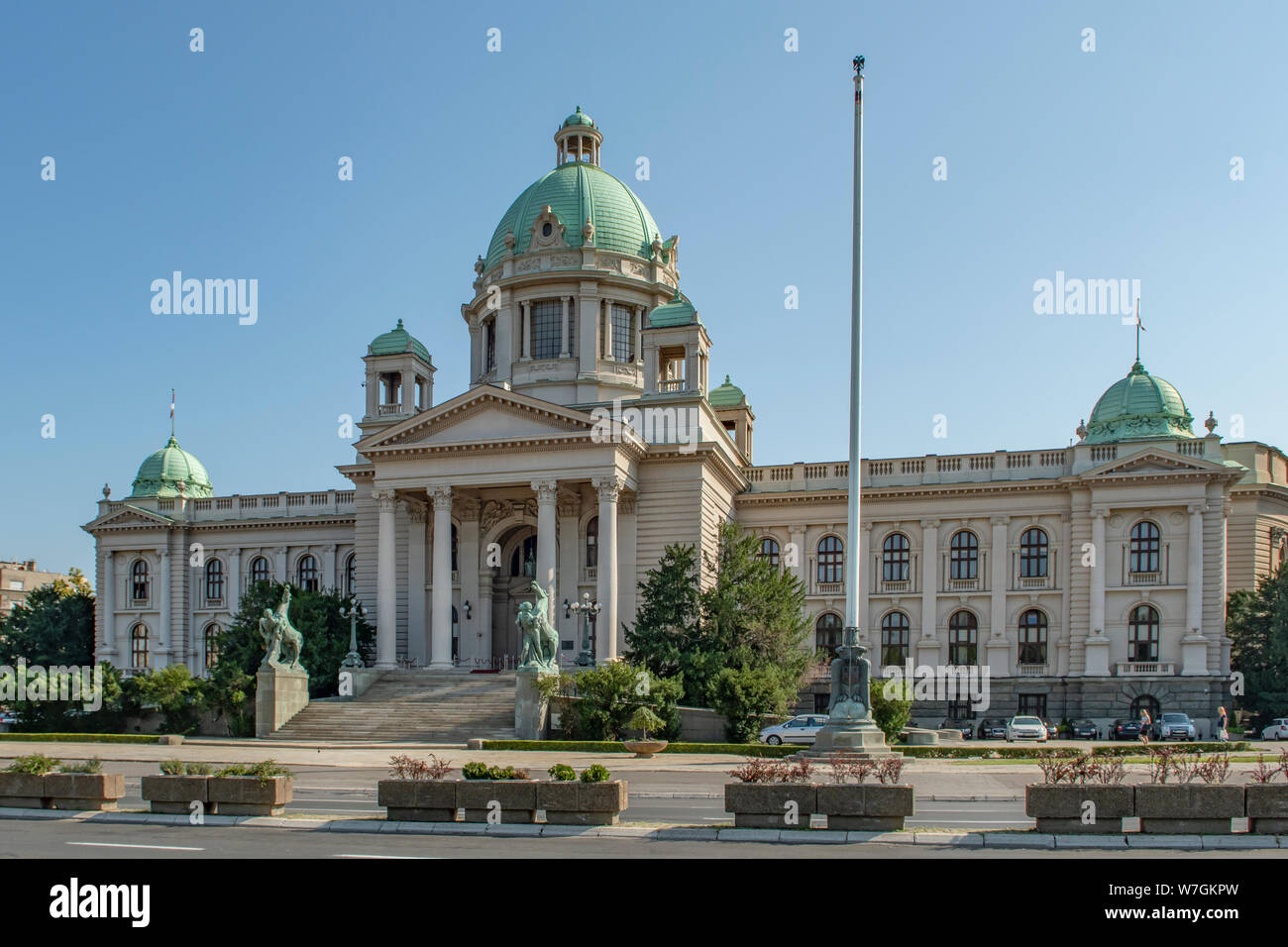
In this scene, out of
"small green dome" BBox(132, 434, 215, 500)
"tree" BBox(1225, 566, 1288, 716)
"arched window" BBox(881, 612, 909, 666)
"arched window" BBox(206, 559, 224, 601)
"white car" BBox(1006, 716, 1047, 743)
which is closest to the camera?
"white car" BBox(1006, 716, 1047, 743)

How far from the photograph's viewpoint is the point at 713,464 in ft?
191

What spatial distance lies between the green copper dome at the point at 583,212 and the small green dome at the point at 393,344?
8006mm

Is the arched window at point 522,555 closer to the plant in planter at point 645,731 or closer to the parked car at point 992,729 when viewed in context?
the plant in planter at point 645,731

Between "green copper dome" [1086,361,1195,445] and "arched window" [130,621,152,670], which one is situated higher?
"green copper dome" [1086,361,1195,445]

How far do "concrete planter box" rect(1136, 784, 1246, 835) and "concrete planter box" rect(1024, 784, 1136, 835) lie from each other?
9.2 inches

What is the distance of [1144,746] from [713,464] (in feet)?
81.0

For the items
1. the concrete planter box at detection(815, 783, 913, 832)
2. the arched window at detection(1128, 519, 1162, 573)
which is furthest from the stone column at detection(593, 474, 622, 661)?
the concrete planter box at detection(815, 783, 913, 832)

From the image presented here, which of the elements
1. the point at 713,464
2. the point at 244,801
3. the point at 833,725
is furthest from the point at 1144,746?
the point at 244,801

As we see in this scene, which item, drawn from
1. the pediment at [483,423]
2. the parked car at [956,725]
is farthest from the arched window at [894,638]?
the pediment at [483,423]

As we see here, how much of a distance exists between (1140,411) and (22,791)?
174 ft

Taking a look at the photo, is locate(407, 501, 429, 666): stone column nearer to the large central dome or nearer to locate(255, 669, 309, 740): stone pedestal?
locate(255, 669, 309, 740): stone pedestal

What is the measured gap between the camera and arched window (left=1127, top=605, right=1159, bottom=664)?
2261 inches

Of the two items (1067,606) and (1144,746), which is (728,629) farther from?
(1067,606)

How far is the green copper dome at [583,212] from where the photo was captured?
6812 cm
